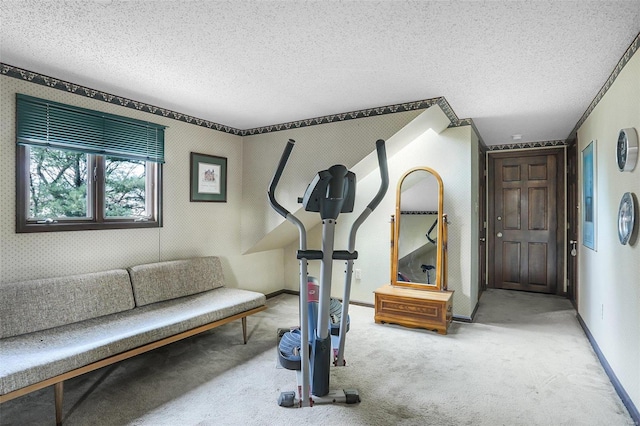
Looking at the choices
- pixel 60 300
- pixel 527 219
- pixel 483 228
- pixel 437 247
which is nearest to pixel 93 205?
pixel 60 300

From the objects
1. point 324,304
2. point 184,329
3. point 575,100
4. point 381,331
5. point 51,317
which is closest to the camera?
point 324,304

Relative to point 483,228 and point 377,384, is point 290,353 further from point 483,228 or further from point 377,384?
point 483,228

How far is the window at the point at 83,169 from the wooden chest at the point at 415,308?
8.10ft

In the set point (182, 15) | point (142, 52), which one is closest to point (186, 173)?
point (142, 52)

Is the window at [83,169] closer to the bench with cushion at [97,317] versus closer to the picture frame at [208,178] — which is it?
the picture frame at [208,178]

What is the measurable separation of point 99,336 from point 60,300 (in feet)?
1.59

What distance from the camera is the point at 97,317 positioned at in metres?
2.72

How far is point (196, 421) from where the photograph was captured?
2.04m

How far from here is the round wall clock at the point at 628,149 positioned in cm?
208

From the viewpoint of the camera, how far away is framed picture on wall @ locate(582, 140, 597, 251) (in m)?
3.17

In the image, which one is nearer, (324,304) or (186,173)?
(324,304)

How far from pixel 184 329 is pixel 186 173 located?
5.73ft

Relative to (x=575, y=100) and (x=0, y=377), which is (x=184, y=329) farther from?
(x=575, y=100)

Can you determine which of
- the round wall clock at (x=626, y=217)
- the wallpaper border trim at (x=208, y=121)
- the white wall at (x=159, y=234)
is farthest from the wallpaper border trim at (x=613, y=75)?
the white wall at (x=159, y=234)
